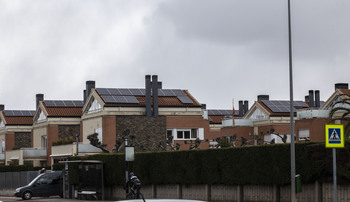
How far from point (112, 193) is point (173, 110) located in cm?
2969

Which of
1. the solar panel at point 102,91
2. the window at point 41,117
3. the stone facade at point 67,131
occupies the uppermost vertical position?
the solar panel at point 102,91

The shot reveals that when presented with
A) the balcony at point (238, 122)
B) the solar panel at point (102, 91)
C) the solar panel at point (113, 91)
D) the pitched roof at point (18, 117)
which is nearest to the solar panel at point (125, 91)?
the solar panel at point (113, 91)

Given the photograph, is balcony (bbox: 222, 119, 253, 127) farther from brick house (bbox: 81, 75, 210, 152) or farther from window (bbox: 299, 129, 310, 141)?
window (bbox: 299, 129, 310, 141)

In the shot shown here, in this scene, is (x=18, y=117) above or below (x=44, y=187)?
above

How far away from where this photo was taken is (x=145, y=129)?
70812 millimetres

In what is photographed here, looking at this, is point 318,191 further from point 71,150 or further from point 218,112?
point 218,112

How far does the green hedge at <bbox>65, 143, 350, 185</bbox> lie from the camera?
93.6 feet

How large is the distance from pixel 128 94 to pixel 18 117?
2601 centimetres

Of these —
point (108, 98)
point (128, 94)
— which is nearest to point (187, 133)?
point (128, 94)

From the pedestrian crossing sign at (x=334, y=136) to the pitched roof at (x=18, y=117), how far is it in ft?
259

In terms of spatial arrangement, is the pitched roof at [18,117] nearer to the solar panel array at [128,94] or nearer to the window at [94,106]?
the window at [94,106]

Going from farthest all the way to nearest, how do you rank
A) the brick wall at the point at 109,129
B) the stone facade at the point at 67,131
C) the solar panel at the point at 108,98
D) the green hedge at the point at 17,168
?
1. the stone facade at the point at 67,131
2. the solar panel at the point at 108,98
3. the brick wall at the point at 109,129
4. the green hedge at the point at 17,168

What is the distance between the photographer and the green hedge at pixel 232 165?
93.6 feet

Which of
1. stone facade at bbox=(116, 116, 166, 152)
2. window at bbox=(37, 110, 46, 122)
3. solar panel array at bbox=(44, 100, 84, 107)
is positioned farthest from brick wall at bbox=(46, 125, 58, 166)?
stone facade at bbox=(116, 116, 166, 152)
